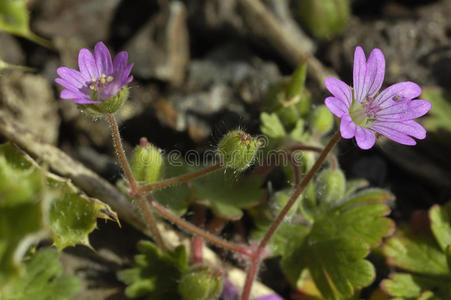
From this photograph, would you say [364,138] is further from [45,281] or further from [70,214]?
[45,281]

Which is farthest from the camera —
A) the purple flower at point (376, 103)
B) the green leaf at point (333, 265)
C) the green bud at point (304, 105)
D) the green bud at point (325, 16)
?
the green bud at point (325, 16)

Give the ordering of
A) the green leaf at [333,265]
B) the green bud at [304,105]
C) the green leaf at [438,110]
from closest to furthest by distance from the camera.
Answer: the green leaf at [333,265]
the green bud at [304,105]
the green leaf at [438,110]

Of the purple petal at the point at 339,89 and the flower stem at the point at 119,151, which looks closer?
the purple petal at the point at 339,89

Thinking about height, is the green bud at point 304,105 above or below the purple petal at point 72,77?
above

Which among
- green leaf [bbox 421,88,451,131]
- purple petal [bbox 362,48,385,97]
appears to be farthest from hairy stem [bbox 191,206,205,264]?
green leaf [bbox 421,88,451,131]

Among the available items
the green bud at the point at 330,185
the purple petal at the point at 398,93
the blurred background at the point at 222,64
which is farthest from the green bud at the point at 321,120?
the purple petal at the point at 398,93

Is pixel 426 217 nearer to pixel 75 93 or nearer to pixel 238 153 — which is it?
pixel 238 153

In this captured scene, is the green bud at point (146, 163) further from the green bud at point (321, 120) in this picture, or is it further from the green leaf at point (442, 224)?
the green leaf at point (442, 224)
